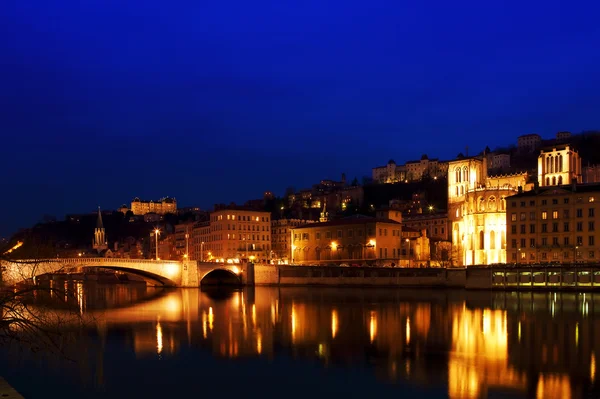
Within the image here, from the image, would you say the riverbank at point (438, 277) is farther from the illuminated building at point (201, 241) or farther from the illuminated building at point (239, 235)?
the illuminated building at point (201, 241)

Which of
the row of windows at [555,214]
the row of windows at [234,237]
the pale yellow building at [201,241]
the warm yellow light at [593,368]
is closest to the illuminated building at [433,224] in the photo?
the row of windows at [234,237]

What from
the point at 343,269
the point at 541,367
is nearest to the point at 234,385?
the point at 541,367

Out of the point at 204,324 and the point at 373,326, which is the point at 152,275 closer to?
the point at 204,324

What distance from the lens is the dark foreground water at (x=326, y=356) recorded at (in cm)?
2145

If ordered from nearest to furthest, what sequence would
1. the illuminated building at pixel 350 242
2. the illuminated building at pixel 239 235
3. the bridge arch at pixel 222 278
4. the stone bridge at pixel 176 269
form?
the stone bridge at pixel 176 269
the bridge arch at pixel 222 278
the illuminated building at pixel 350 242
the illuminated building at pixel 239 235

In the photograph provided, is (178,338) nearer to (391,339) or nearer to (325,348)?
(325,348)

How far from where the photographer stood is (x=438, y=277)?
77.0 metres

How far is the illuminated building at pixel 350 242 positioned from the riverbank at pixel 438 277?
9.03 metres

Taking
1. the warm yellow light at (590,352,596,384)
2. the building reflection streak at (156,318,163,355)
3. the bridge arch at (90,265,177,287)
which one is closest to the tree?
the building reflection streak at (156,318,163,355)

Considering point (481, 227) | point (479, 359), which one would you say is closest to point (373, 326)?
point (479, 359)

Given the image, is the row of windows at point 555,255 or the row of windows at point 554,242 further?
the row of windows at point 554,242

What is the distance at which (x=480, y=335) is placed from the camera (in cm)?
3366

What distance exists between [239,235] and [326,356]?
8501 cm

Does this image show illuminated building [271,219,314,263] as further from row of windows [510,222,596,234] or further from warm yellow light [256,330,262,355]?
warm yellow light [256,330,262,355]
